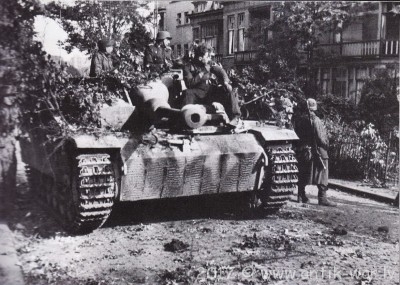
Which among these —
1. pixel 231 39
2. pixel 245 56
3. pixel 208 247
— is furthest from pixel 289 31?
pixel 208 247

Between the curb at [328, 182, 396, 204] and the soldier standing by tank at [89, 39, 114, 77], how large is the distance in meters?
5.52

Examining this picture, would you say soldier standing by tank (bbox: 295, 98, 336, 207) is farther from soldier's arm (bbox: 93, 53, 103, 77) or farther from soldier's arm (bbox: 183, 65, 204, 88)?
soldier's arm (bbox: 93, 53, 103, 77)

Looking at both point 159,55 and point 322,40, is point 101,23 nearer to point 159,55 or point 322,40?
point 159,55

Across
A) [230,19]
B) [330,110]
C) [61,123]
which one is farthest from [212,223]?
[330,110]

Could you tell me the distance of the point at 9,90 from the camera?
14.0 feet

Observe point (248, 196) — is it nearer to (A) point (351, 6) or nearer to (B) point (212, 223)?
(B) point (212, 223)

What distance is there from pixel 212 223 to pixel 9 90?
3834mm

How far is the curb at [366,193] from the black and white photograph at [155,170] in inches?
2.0

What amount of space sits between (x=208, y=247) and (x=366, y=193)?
507 centimetres

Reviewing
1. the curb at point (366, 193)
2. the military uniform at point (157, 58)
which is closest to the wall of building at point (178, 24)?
the military uniform at point (157, 58)

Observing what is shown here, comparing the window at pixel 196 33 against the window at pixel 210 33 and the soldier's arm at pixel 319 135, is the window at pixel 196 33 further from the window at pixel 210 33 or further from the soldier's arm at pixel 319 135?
the soldier's arm at pixel 319 135

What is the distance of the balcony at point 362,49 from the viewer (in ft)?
49.6

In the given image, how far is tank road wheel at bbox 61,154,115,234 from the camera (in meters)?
6.13

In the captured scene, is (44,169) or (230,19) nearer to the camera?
(44,169)
